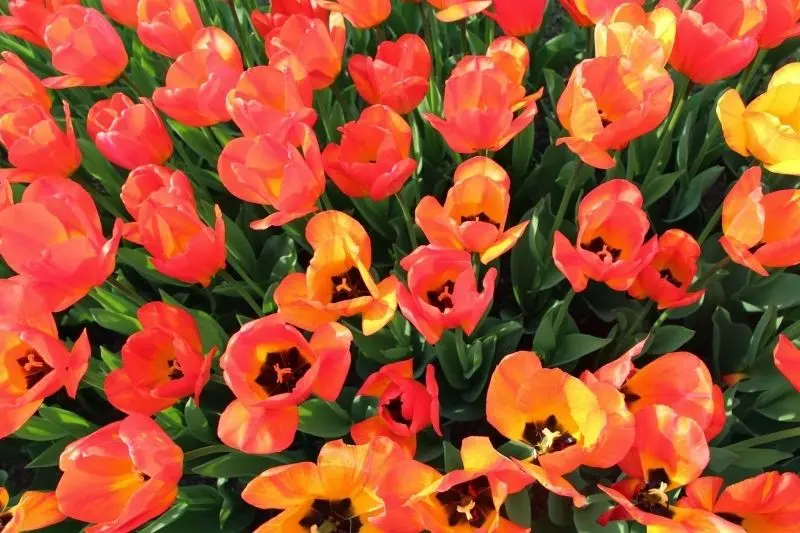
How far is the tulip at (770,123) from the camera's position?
1023 millimetres

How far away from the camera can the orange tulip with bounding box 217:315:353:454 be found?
904 millimetres

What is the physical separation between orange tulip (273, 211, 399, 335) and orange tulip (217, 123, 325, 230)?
6 centimetres

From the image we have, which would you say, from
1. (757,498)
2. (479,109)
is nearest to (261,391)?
(479,109)

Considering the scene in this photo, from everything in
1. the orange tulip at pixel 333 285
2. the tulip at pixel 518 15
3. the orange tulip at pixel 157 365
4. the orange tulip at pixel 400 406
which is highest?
the tulip at pixel 518 15

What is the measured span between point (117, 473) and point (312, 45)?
753 millimetres

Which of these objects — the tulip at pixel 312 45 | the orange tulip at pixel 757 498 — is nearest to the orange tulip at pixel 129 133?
the tulip at pixel 312 45

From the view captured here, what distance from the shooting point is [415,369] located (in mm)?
1329

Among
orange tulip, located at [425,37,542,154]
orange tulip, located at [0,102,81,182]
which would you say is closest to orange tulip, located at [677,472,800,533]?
orange tulip, located at [425,37,542,154]

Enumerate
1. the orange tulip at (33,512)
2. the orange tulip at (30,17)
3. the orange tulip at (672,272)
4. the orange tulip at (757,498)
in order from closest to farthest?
the orange tulip at (757,498) < the orange tulip at (33,512) < the orange tulip at (672,272) < the orange tulip at (30,17)

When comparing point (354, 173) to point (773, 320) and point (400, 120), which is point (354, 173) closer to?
point (400, 120)

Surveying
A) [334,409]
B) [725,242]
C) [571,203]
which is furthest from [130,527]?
[571,203]

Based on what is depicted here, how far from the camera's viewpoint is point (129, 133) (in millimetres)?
1149

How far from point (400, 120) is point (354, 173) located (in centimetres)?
11

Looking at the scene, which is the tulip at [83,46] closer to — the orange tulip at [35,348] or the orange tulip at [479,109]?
the orange tulip at [35,348]
